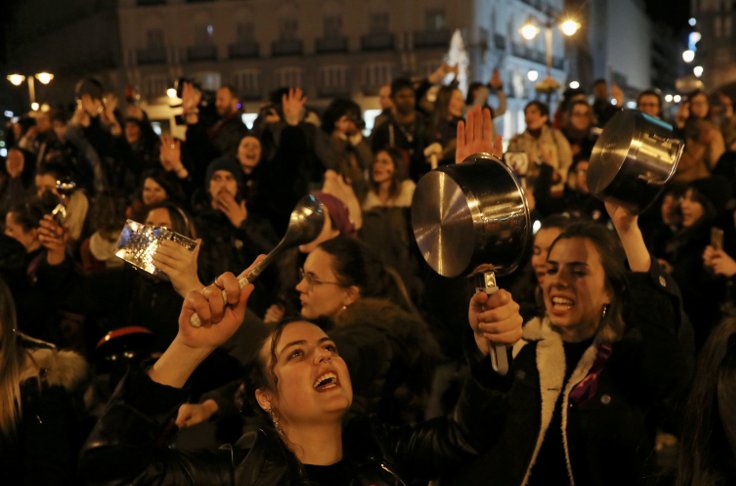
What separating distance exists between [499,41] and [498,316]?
2012 inches

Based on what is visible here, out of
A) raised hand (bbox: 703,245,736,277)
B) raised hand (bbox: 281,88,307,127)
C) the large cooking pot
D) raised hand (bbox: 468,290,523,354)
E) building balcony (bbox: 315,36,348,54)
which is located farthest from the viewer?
building balcony (bbox: 315,36,348,54)

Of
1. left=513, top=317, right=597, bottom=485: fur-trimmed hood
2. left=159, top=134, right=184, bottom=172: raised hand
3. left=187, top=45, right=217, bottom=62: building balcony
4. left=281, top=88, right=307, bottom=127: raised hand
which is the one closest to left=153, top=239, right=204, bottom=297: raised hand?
left=513, top=317, right=597, bottom=485: fur-trimmed hood

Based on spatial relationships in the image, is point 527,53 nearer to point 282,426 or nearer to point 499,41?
point 499,41

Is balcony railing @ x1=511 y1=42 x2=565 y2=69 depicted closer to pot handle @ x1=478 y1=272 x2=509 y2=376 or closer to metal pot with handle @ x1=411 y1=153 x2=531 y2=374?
pot handle @ x1=478 y1=272 x2=509 y2=376

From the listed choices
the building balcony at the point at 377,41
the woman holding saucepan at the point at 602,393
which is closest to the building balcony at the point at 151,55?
the building balcony at the point at 377,41

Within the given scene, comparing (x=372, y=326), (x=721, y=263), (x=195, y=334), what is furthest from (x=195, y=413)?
(x=721, y=263)

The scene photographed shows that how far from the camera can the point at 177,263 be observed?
291 centimetres

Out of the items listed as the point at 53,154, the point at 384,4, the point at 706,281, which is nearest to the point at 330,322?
the point at 706,281

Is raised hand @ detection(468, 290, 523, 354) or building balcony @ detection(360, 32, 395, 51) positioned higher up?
raised hand @ detection(468, 290, 523, 354)

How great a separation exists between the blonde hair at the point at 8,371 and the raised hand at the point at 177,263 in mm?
593

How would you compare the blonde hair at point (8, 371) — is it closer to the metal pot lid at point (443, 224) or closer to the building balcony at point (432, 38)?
the metal pot lid at point (443, 224)

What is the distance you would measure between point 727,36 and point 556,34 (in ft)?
54.4

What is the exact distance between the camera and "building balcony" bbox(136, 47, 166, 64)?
2042 inches

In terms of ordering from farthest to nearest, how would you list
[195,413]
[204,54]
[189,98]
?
[204,54], [189,98], [195,413]
